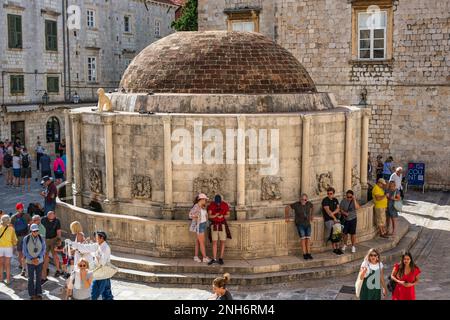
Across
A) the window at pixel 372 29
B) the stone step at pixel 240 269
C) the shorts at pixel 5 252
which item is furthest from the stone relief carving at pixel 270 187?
the window at pixel 372 29

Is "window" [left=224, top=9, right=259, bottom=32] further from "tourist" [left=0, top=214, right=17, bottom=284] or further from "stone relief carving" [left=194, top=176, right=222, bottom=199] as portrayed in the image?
"tourist" [left=0, top=214, right=17, bottom=284]

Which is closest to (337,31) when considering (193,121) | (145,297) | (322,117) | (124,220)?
(322,117)

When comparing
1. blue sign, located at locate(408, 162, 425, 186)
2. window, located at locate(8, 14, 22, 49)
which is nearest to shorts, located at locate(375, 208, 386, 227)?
blue sign, located at locate(408, 162, 425, 186)

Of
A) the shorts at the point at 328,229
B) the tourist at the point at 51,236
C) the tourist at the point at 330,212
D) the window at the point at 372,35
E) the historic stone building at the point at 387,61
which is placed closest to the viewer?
the tourist at the point at 51,236

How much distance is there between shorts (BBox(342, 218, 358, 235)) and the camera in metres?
13.6

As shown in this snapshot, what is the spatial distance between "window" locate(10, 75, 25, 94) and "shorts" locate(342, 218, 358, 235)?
23846 mm

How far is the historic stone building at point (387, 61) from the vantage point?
2297cm

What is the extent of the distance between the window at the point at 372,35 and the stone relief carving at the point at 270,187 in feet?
40.4

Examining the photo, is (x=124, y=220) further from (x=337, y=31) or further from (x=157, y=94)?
(x=337, y=31)

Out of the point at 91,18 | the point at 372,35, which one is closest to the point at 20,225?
the point at 372,35

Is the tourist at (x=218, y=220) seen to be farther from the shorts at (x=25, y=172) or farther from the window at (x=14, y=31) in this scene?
the window at (x=14, y=31)

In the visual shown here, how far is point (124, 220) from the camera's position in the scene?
13680 mm

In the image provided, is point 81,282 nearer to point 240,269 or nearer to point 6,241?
point 6,241

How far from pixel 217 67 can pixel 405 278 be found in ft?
25.4
